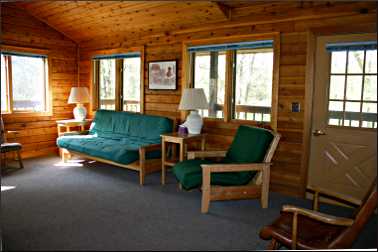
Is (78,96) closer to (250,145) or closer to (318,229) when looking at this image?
(250,145)

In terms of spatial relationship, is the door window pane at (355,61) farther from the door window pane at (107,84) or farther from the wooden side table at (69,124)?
the wooden side table at (69,124)

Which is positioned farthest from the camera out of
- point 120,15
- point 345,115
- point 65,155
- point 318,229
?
point 65,155

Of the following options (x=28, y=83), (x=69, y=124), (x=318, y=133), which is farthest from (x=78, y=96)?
(x=318, y=133)

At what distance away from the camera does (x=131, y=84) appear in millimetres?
5840

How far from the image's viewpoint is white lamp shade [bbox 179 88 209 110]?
4.24 metres

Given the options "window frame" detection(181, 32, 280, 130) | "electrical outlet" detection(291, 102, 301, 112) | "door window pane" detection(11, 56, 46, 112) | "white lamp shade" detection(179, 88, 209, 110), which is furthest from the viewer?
"door window pane" detection(11, 56, 46, 112)

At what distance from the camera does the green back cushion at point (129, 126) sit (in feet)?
15.9

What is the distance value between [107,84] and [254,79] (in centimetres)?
295

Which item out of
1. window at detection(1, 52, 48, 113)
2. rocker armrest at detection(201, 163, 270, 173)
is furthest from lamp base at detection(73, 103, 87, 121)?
rocker armrest at detection(201, 163, 270, 173)

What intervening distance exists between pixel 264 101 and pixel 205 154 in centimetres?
124

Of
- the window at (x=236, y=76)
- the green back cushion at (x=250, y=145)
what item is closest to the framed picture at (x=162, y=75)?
the window at (x=236, y=76)

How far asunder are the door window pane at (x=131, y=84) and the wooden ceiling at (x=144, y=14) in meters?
0.49

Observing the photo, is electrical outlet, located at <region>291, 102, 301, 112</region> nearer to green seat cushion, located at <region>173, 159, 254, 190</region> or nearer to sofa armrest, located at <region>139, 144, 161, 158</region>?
green seat cushion, located at <region>173, 159, 254, 190</region>

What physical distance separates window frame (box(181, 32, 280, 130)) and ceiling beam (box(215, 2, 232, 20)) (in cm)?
27
